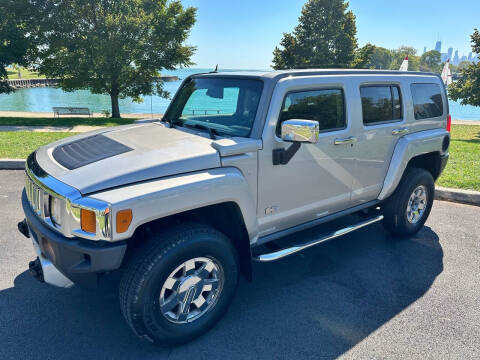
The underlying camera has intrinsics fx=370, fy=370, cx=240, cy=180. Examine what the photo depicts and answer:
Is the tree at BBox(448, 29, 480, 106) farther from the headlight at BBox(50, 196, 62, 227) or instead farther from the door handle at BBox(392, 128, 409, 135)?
the headlight at BBox(50, 196, 62, 227)

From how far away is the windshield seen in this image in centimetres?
311

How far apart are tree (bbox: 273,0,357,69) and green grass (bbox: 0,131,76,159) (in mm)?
23439

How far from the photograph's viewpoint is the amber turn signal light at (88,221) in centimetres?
225

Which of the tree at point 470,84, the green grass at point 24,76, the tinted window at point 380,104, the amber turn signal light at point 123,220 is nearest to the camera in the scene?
the amber turn signal light at point 123,220

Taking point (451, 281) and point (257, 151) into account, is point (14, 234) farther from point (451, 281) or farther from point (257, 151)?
point (451, 281)

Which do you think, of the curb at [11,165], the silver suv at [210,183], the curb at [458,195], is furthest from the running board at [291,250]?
the curb at [11,165]

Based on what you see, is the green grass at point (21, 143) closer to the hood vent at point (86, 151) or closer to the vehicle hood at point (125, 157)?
the hood vent at point (86, 151)

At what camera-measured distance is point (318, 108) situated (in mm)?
3379

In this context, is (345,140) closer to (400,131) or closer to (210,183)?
(400,131)

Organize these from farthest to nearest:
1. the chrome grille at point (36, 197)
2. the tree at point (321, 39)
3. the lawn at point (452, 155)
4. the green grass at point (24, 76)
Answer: the tree at point (321, 39) < the green grass at point (24, 76) < the lawn at point (452, 155) < the chrome grille at point (36, 197)

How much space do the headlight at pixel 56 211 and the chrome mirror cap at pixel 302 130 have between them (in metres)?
1.65

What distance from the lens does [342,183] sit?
367 centimetres

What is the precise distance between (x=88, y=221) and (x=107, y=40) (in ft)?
63.8

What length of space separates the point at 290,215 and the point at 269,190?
0.41 metres
